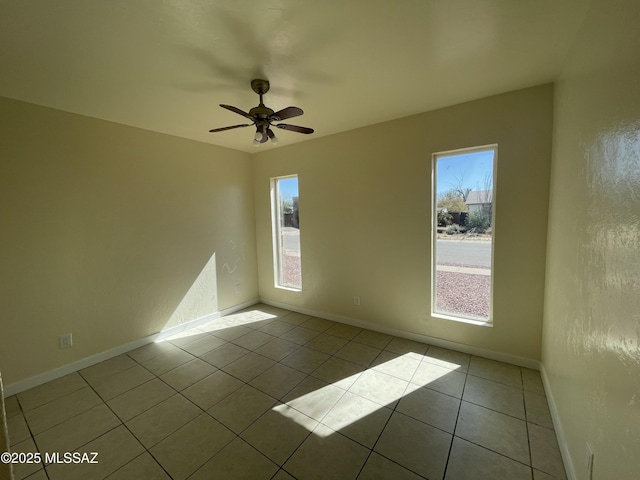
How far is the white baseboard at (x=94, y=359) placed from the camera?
2.30 meters

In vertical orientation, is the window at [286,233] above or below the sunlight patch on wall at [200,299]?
above

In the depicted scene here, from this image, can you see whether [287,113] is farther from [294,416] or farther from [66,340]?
[66,340]

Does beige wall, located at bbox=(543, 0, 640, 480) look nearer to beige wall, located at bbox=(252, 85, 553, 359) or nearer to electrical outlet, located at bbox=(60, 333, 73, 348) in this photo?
beige wall, located at bbox=(252, 85, 553, 359)

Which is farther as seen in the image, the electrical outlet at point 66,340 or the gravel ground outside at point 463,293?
the gravel ground outside at point 463,293

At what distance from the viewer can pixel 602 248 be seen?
1178 mm

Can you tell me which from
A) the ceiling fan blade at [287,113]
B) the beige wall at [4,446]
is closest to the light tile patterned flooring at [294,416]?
the beige wall at [4,446]

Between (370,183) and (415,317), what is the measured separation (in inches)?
65.8

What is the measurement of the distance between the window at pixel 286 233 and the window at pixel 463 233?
2.00m

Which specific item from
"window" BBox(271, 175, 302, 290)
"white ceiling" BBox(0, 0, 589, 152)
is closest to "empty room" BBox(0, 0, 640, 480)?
"white ceiling" BBox(0, 0, 589, 152)

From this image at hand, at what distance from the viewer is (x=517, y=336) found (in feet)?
8.07

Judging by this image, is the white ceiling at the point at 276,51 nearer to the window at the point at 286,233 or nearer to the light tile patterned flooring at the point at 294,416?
the window at the point at 286,233

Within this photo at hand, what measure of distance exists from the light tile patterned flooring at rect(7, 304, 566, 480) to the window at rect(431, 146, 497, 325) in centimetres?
55

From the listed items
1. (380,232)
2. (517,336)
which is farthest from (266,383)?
(517,336)

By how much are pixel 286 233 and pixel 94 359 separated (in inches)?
108
